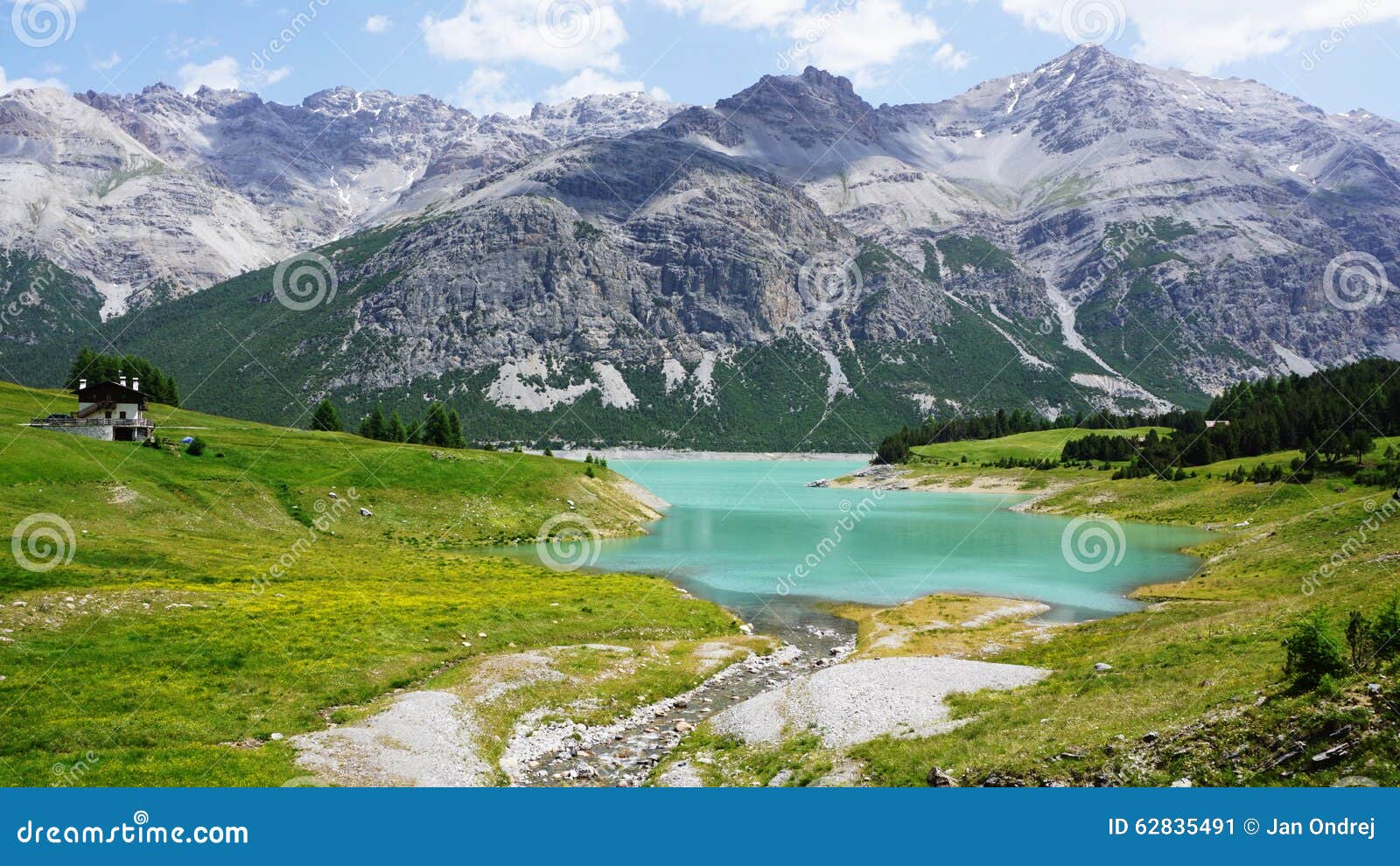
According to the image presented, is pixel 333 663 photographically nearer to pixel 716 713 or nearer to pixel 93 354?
pixel 716 713

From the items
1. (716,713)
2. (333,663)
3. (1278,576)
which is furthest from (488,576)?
(1278,576)

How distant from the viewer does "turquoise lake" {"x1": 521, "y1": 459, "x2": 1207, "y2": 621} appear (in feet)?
189

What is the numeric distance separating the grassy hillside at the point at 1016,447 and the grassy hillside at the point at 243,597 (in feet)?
355

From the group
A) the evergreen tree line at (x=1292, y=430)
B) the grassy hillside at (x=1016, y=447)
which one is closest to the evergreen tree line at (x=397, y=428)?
the evergreen tree line at (x=1292, y=430)

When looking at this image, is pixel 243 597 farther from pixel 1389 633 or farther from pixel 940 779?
pixel 1389 633

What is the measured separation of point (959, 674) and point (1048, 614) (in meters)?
21.5
